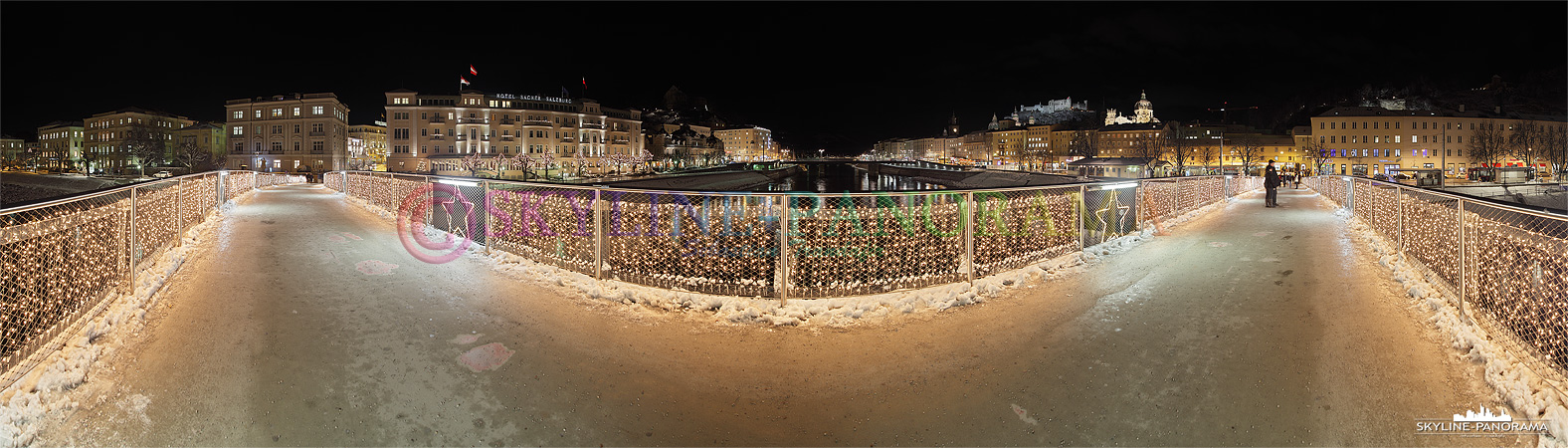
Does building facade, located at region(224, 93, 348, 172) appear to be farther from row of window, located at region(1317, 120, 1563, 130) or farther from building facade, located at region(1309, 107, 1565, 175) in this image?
row of window, located at region(1317, 120, 1563, 130)

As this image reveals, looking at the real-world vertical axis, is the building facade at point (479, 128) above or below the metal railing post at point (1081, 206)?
above

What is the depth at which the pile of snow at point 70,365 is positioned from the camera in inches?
182

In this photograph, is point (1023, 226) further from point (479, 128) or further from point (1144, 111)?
point (1144, 111)

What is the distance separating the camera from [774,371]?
236 inches

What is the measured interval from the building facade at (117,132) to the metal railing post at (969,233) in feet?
460

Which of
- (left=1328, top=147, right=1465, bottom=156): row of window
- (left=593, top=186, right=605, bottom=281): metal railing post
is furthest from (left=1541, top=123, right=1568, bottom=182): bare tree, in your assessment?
(left=593, top=186, right=605, bottom=281): metal railing post

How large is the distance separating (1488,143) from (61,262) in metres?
134

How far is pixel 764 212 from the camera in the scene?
8844mm

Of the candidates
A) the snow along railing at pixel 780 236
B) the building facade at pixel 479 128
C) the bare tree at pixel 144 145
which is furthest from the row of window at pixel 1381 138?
the bare tree at pixel 144 145

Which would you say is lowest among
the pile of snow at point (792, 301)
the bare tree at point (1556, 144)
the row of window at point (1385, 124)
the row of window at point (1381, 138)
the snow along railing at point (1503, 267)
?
the pile of snow at point (792, 301)

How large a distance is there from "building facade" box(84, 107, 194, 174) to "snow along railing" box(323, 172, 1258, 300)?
13496 centimetres

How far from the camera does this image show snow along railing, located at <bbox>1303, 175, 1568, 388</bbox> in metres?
5.50

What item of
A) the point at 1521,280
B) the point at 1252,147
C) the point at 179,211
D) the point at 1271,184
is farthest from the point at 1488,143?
the point at 179,211

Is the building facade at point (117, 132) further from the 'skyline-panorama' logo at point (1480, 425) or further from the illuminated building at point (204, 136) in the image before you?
the 'skyline-panorama' logo at point (1480, 425)
